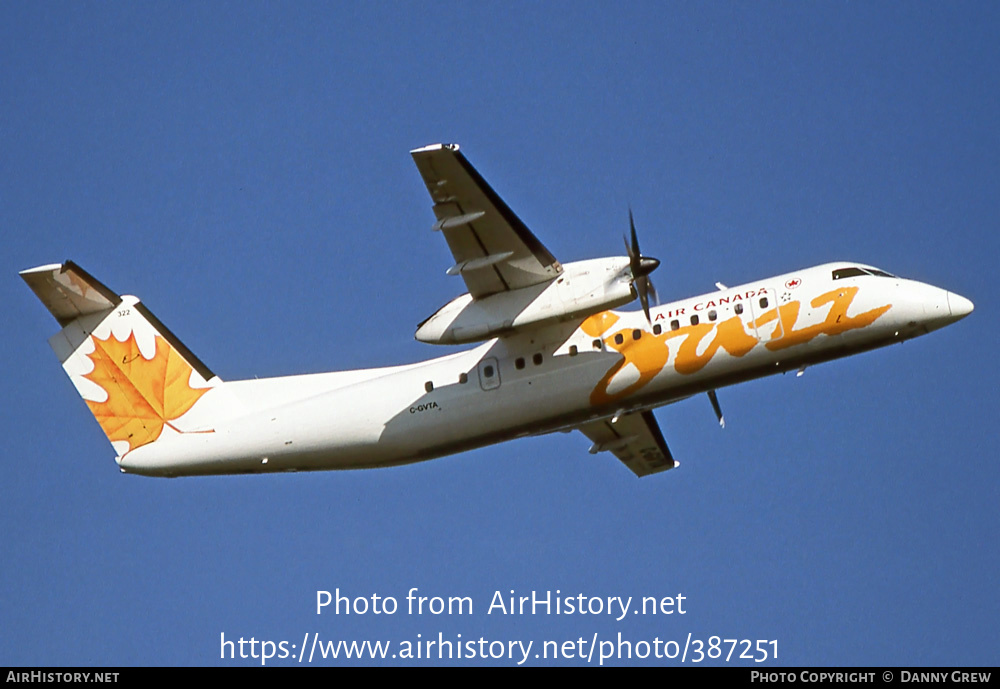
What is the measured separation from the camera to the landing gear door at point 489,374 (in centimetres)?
1797

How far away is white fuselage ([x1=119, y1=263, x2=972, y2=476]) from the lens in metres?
17.6

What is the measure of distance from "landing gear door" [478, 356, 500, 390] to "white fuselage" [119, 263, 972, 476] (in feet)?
0.05

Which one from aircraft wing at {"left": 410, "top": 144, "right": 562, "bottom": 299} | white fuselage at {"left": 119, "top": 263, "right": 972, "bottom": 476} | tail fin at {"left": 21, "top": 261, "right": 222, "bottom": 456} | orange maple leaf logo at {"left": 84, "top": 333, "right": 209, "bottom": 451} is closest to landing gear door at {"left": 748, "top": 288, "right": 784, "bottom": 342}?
white fuselage at {"left": 119, "top": 263, "right": 972, "bottom": 476}

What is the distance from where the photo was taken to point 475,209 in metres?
16.5

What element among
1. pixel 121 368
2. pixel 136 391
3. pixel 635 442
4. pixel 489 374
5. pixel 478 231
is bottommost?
pixel 635 442

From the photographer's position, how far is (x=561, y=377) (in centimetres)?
1781

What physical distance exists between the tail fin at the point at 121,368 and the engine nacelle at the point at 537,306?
13.6 ft

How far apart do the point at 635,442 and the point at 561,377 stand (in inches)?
147

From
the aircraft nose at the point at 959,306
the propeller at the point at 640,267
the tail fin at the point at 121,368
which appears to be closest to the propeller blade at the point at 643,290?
the propeller at the point at 640,267

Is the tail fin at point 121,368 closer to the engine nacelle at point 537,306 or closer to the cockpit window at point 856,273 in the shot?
the engine nacelle at point 537,306

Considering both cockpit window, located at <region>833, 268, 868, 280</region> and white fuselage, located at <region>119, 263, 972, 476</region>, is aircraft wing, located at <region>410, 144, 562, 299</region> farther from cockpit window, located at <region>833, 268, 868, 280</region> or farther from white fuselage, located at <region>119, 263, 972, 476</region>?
cockpit window, located at <region>833, 268, 868, 280</region>

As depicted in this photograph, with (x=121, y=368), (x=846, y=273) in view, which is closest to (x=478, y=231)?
(x=846, y=273)

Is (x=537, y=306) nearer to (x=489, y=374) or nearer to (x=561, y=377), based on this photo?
(x=561, y=377)
